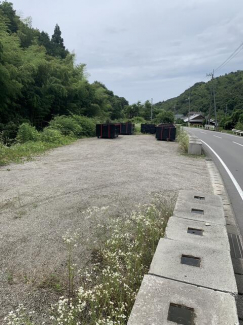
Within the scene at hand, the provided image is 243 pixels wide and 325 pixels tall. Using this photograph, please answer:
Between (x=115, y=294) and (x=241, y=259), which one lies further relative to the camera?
(x=241, y=259)

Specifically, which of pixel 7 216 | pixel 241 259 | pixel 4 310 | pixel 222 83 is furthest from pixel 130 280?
pixel 222 83

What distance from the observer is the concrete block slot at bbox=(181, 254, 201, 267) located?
2.31 m

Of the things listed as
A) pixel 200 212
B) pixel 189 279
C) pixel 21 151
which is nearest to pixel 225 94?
pixel 21 151

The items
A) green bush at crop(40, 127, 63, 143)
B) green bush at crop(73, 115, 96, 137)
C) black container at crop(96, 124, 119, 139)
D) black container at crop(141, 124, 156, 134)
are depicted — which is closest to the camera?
green bush at crop(40, 127, 63, 143)

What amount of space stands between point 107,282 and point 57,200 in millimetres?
2526

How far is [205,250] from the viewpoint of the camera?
8.14ft

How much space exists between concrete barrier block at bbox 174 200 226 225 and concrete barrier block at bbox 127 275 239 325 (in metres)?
1.38

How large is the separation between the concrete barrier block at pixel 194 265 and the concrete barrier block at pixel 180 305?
0.10 m

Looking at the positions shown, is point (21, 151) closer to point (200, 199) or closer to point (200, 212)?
point (200, 199)

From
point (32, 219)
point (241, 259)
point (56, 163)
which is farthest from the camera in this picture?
point (56, 163)

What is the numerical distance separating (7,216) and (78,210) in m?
1.08

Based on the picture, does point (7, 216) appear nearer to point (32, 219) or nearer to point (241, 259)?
point (32, 219)

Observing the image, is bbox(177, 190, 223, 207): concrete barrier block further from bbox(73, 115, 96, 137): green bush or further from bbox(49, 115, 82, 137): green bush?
bbox(73, 115, 96, 137): green bush

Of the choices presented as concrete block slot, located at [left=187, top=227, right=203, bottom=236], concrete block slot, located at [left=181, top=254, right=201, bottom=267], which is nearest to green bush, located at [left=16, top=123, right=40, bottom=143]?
concrete block slot, located at [left=187, top=227, right=203, bottom=236]
